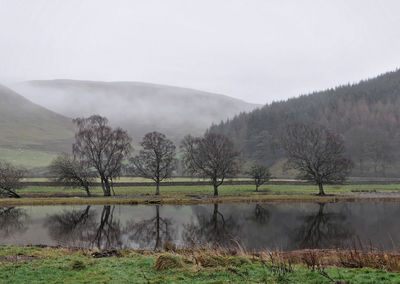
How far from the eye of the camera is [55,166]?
232ft

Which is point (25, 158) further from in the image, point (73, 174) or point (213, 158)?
point (213, 158)

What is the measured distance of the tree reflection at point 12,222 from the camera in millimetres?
31819

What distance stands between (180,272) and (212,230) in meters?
18.8

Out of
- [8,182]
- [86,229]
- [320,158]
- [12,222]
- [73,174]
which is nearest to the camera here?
[86,229]

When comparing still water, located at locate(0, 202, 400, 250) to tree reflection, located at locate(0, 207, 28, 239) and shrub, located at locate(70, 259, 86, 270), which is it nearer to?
tree reflection, located at locate(0, 207, 28, 239)

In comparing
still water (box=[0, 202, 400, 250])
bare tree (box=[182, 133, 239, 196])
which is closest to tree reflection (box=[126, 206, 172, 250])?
still water (box=[0, 202, 400, 250])

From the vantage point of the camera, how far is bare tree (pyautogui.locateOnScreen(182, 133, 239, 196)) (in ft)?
229

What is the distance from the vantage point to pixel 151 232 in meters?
31.1

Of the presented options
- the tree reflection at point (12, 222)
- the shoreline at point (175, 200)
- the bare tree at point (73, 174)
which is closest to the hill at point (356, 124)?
the shoreline at point (175, 200)

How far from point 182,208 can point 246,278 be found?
1465 inches

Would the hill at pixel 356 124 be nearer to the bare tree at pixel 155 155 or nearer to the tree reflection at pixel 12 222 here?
the bare tree at pixel 155 155

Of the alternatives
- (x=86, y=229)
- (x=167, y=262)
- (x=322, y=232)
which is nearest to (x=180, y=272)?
(x=167, y=262)

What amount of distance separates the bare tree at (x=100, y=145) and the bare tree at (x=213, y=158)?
15.7 metres

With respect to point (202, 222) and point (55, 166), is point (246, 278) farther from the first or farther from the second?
point (55, 166)
